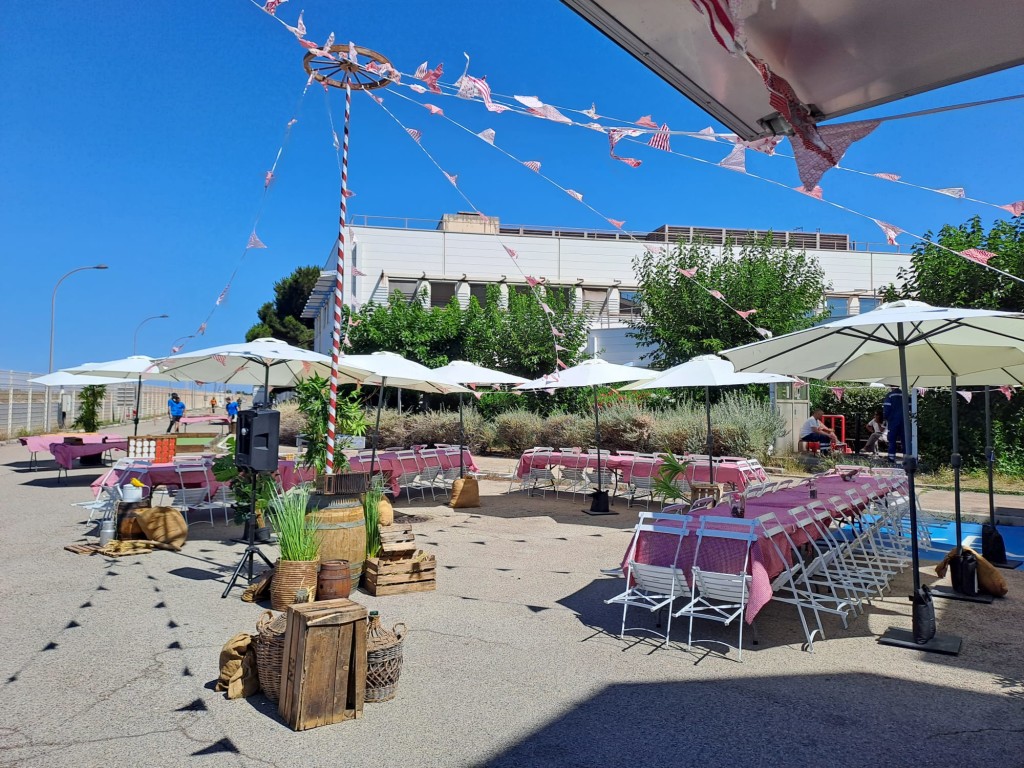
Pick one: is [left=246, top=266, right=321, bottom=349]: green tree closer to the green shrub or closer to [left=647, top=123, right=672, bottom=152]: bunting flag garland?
the green shrub

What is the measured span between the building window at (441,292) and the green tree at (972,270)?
77.2 feet

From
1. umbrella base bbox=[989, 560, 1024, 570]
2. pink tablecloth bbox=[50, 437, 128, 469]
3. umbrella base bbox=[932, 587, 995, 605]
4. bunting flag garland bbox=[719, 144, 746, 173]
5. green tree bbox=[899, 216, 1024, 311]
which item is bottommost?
umbrella base bbox=[932, 587, 995, 605]

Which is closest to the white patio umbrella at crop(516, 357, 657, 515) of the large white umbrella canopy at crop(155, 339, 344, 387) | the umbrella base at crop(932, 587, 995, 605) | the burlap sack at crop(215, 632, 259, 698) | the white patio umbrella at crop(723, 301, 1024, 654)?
the large white umbrella canopy at crop(155, 339, 344, 387)

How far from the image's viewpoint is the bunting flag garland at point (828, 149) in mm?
3305

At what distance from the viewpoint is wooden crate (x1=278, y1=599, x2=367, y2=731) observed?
3.70 meters

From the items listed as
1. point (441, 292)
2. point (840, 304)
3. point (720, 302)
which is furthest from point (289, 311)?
point (720, 302)

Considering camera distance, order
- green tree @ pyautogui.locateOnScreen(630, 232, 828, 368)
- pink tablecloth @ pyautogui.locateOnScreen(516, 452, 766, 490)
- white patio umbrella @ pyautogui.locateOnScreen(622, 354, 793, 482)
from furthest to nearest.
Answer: green tree @ pyautogui.locateOnScreen(630, 232, 828, 368)
pink tablecloth @ pyautogui.locateOnScreen(516, 452, 766, 490)
white patio umbrella @ pyautogui.locateOnScreen(622, 354, 793, 482)

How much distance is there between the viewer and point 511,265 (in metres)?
36.2

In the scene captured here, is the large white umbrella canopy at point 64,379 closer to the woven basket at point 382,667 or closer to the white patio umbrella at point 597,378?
the white patio umbrella at point 597,378

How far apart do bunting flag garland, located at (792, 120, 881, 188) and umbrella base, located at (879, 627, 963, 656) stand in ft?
11.3

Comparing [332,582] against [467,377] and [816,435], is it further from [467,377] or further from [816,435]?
[816,435]

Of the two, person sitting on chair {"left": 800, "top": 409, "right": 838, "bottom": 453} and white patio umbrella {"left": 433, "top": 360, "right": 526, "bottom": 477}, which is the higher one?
white patio umbrella {"left": 433, "top": 360, "right": 526, "bottom": 477}

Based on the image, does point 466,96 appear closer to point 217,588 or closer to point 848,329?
point 848,329

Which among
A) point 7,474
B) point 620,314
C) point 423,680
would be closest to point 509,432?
point 7,474
